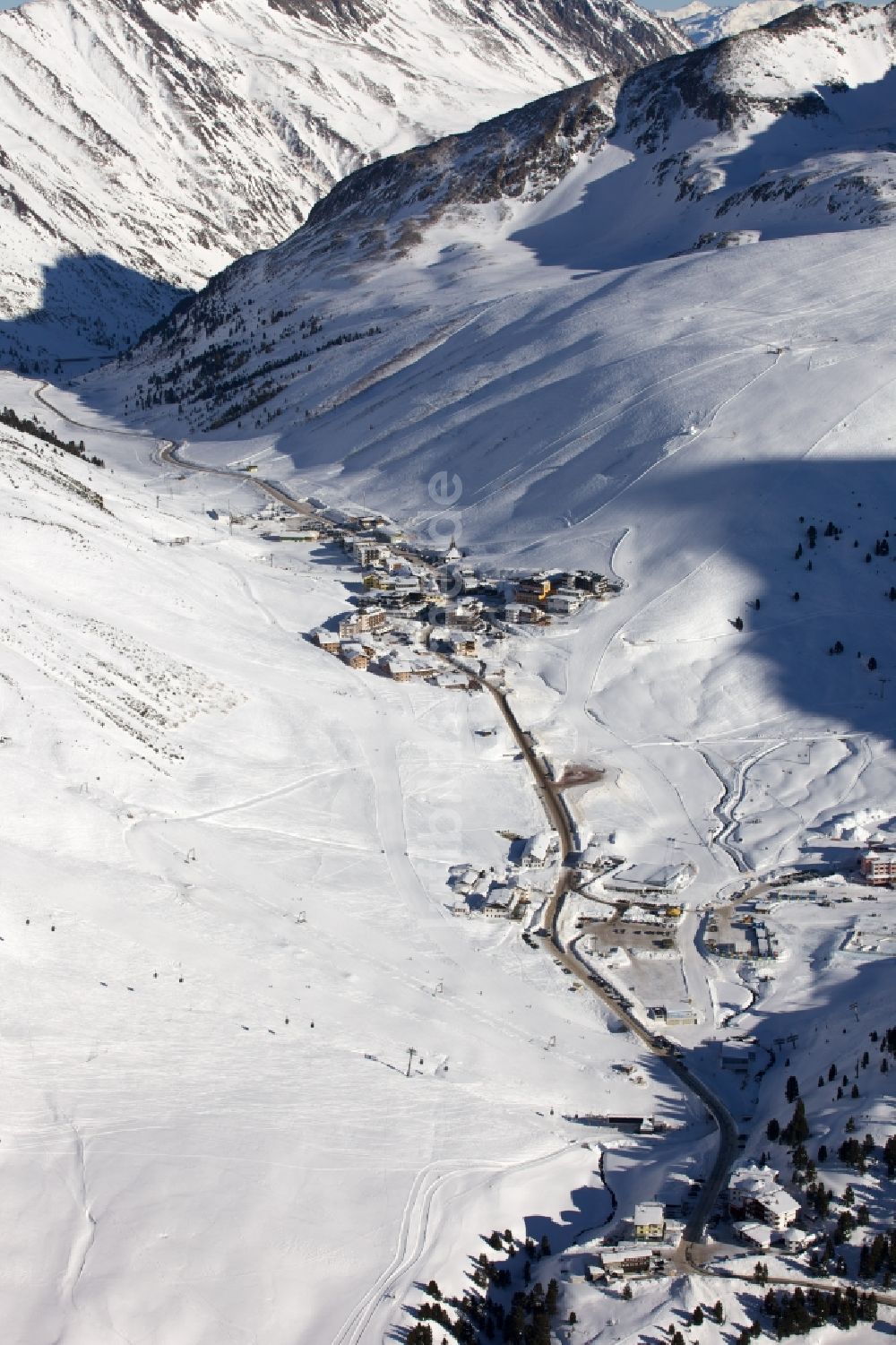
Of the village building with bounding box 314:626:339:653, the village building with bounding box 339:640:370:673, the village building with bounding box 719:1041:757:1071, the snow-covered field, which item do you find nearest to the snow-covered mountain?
the village building with bounding box 314:626:339:653

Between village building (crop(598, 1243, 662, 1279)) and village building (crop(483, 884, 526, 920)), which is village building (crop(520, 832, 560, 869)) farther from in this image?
village building (crop(598, 1243, 662, 1279))

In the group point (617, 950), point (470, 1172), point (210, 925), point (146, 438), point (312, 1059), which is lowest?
point (617, 950)

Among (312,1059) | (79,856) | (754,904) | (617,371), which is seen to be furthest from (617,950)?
(617,371)

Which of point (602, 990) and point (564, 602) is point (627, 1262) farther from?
point (564, 602)

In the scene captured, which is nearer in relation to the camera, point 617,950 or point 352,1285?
point 352,1285

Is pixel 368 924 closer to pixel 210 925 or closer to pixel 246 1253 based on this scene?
pixel 210 925

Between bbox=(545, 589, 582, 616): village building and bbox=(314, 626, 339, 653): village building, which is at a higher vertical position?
bbox=(314, 626, 339, 653): village building

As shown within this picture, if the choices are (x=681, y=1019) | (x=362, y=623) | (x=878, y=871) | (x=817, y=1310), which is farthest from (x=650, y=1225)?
(x=362, y=623)

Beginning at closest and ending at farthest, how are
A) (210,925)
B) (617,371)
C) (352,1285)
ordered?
1. (352,1285)
2. (210,925)
3. (617,371)
